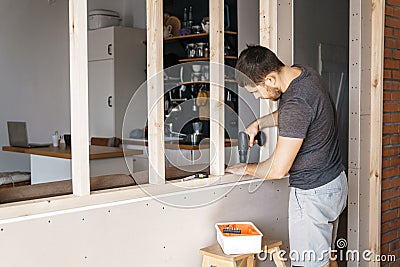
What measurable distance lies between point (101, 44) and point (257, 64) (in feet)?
13.9

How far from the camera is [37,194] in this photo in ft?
6.62

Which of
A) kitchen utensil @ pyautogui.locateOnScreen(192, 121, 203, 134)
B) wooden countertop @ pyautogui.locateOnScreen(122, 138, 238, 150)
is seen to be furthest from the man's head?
kitchen utensil @ pyautogui.locateOnScreen(192, 121, 203, 134)

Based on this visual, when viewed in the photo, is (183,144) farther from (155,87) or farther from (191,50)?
(191,50)

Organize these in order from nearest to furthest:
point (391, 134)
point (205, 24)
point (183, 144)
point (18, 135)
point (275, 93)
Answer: point (275, 93) → point (391, 134) → point (183, 144) → point (18, 135) → point (205, 24)

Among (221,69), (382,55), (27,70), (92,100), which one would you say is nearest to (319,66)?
(382,55)

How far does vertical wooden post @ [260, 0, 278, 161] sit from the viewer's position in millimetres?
2790

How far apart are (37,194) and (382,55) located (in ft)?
8.05

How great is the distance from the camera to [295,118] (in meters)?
2.24

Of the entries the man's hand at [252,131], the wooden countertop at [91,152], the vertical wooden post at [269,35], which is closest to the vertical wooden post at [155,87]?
the man's hand at [252,131]

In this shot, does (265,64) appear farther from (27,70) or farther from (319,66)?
(27,70)

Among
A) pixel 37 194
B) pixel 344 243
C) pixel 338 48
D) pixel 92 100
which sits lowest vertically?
pixel 344 243

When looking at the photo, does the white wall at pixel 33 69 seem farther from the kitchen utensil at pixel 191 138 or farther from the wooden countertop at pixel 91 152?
the kitchen utensil at pixel 191 138

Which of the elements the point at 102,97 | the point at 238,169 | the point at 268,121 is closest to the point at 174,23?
the point at 102,97

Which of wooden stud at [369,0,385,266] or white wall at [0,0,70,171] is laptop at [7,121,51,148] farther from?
wooden stud at [369,0,385,266]
